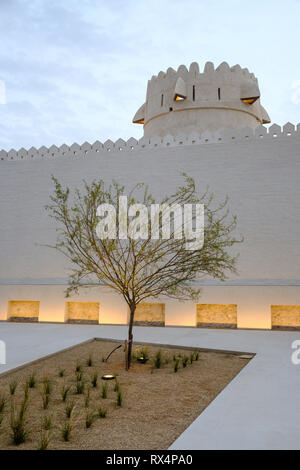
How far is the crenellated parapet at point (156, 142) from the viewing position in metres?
9.16

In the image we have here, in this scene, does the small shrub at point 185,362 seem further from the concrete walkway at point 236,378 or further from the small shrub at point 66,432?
the small shrub at point 66,432

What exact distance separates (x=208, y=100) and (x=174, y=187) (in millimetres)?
3598

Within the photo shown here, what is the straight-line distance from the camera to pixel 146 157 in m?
9.95

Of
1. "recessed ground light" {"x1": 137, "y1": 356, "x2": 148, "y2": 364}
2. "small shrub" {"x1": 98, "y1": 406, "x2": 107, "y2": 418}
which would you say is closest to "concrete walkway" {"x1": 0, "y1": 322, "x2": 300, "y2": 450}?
"small shrub" {"x1": 98, "y1": 406, "x2": 107, "y2": 418}

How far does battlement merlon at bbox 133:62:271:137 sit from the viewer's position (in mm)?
11219

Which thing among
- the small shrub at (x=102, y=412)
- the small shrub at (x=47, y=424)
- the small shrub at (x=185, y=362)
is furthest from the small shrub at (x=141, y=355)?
the small shrub at (x=47, y=424)

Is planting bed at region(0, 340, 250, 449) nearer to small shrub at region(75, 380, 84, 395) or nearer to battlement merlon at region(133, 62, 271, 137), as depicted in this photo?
small shrub at region(75, 380, 84, 395)

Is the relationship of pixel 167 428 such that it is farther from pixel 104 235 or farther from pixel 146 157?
pixel 146 157

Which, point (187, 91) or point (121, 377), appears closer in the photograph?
point (121, 377)

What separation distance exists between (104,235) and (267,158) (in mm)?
5450

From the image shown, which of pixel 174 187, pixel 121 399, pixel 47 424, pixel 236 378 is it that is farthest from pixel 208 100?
pixel 47 424

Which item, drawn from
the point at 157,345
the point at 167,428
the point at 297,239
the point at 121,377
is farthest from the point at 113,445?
the point at 297,239

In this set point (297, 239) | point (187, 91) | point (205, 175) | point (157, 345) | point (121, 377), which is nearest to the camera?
point (121, 377)

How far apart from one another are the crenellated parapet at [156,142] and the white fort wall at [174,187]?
0.09ft
